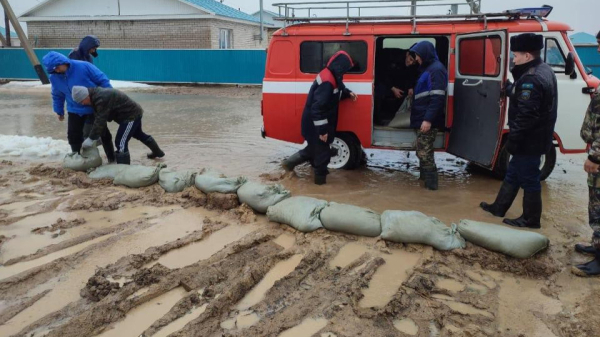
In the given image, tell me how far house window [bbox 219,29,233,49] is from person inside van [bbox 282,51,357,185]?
2067 centimetres

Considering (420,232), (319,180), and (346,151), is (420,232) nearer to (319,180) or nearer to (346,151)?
(319,180)

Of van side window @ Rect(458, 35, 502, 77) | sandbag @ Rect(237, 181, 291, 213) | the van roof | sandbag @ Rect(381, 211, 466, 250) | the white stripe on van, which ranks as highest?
the van roof

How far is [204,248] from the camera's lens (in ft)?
13.7

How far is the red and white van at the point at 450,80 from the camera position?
5609mm

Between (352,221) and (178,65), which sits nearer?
(352,221)

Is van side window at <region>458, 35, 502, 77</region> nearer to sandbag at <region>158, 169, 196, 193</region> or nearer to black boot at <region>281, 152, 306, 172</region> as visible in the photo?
black boot at <region>281, 152, 306, 172</region>

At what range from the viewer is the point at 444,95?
5672 mm

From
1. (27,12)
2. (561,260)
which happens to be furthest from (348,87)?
(27,12)

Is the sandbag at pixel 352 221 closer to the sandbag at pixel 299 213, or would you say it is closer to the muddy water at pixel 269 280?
the sandbag at pixel 299 213

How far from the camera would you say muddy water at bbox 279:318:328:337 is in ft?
9.57

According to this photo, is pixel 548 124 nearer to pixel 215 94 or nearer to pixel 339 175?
pixel 339 175

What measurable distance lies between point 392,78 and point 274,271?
4.99m

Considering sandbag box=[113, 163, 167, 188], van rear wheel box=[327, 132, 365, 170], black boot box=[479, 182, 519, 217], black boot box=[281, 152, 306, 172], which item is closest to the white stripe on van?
van rear wheel box=[327, 132, 365, 170]

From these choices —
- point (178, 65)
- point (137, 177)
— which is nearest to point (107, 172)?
point (137, 177)
